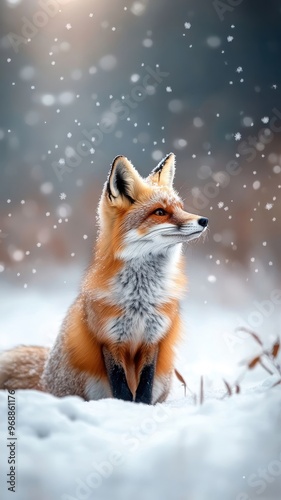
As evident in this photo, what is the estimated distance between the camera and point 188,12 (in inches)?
101

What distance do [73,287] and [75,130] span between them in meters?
0.75

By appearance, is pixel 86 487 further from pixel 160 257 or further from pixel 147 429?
pixel 160 257

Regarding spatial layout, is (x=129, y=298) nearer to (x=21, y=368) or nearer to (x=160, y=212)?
(x=160, y=212)

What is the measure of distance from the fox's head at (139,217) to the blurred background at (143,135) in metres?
0.22

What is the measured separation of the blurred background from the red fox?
20 cm

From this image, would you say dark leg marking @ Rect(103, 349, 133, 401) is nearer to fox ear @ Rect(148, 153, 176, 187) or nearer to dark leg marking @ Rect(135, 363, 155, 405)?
dark leg marking @ Rect(135, 363, 155, 405)

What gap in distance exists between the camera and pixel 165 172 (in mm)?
2127

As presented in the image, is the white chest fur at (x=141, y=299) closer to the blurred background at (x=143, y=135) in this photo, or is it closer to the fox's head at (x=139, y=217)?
the fox's head at (x=139, y=217)

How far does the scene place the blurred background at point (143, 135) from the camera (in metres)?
2.31

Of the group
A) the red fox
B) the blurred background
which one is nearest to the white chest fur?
the red fox

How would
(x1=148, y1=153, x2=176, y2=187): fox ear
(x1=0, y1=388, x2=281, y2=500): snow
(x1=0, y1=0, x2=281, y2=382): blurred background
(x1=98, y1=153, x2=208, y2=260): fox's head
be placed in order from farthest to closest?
(x1=0, y1=0, x2=281, y2=382): blurred background < (x1=148, y1=153, x2=176, y2=187): fox ear < (x1=98, y1=153, x2=208, y2=260): fox's head < (x1=0, y1=388, x2=281, y2=500): snow

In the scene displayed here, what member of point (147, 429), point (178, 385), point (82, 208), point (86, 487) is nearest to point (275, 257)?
point (178, 385)

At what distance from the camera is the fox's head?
1.89m

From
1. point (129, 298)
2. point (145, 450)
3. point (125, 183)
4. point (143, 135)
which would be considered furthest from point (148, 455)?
point (143, 135)
